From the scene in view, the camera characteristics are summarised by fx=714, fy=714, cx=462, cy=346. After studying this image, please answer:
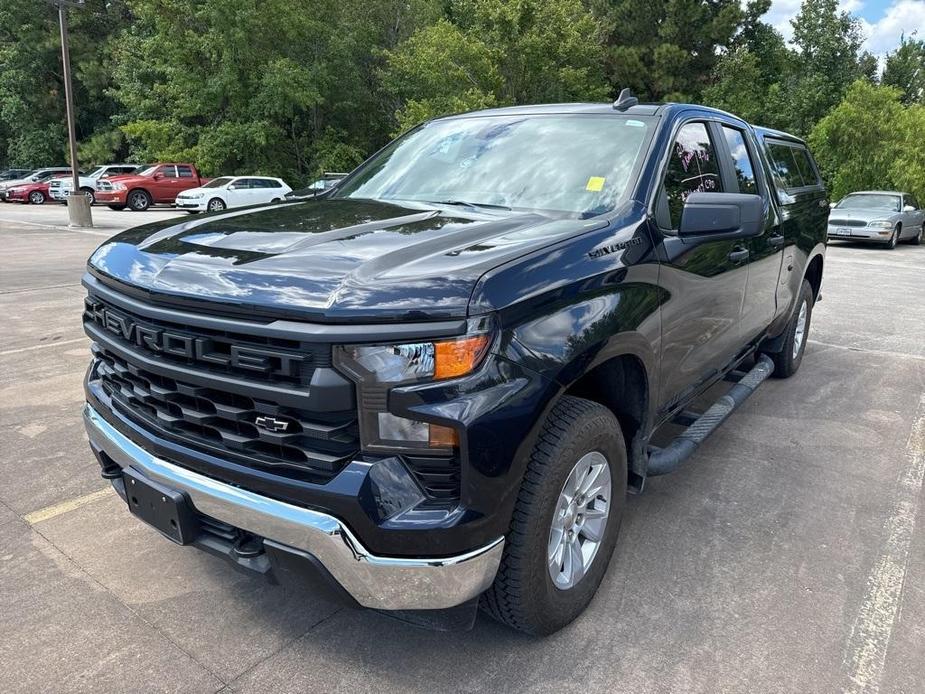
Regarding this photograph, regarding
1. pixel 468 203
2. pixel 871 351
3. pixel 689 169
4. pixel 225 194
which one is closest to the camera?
pixel 468 203

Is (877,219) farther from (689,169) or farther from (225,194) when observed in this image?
(225,194)

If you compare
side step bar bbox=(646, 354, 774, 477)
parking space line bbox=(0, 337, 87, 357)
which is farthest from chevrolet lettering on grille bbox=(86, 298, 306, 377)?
parking space line bbox=(0, 337, 87, 357)

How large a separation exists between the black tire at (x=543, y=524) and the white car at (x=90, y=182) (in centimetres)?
2834

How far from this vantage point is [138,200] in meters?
27.1

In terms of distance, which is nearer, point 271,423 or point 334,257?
point 271,423

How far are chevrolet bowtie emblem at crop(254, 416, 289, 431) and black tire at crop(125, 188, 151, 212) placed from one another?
2775 centimetres

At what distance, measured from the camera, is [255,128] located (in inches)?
1224

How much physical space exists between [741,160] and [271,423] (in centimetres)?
335

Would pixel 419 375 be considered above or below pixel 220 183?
above

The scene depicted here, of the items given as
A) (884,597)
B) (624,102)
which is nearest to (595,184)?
(624,102)

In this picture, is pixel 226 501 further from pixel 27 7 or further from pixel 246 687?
pixel 27 7

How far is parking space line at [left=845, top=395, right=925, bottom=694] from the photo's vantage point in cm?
246

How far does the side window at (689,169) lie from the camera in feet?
10.5

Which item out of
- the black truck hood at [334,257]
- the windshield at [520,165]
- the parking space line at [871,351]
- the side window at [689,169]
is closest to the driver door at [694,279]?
the side window at [689,169]
